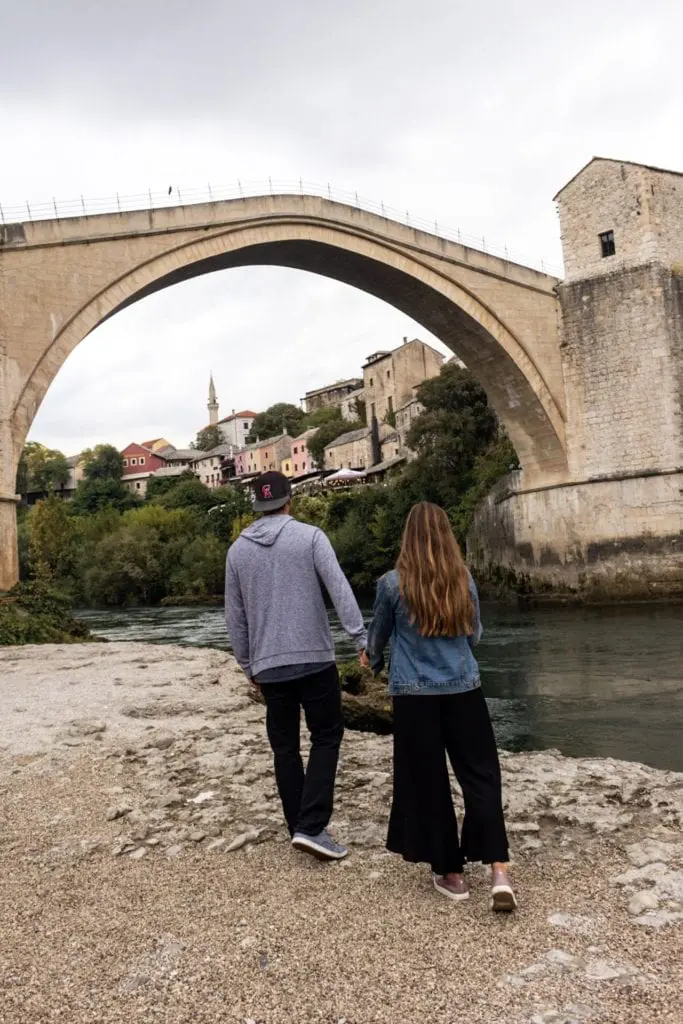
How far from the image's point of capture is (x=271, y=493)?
3168mm

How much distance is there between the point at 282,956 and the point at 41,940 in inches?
28.5

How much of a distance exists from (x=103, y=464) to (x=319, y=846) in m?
76.4

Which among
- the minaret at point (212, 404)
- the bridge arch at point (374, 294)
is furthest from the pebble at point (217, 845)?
the minaret at point (212, 404)

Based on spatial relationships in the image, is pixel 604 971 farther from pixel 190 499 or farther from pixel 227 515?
pixel 190 499

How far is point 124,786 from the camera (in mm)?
3879

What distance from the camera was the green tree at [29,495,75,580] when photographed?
128ft

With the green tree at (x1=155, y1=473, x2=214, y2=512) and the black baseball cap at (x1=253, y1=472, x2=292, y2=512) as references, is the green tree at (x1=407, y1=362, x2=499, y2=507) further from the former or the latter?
the green tree at (x1=155, y1=473, x2=214, y2=512)

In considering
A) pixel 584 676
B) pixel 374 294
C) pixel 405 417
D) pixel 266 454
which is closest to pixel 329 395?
pixel 266 454

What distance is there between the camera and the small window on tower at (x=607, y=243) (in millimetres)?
17438

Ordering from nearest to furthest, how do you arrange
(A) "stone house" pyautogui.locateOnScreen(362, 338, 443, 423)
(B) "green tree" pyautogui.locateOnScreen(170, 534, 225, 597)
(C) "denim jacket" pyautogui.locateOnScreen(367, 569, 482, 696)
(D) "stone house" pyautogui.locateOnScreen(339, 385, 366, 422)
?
1. (C) "denim jacket" pyautogui.locateOnScreen(367, 569, 482, 696)
2. (B) "green tree" pyautogui.locateOnScreen(170, 534, 225, 597)
3. (A) "stone house" pyautogui.locateOnScreen(362, 338, 443, 423)
4. (D) "stone house" pyautogui.locateOnScreen(339, 385, 366, 422)

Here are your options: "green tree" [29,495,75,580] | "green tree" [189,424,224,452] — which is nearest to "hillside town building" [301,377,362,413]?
"green tree" [189,424,224,452]

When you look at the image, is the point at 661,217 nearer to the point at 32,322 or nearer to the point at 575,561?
the point at 575,561

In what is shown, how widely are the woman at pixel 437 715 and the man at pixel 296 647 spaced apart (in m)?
0.24

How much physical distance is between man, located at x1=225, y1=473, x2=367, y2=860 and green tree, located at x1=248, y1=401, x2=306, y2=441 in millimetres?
73518
